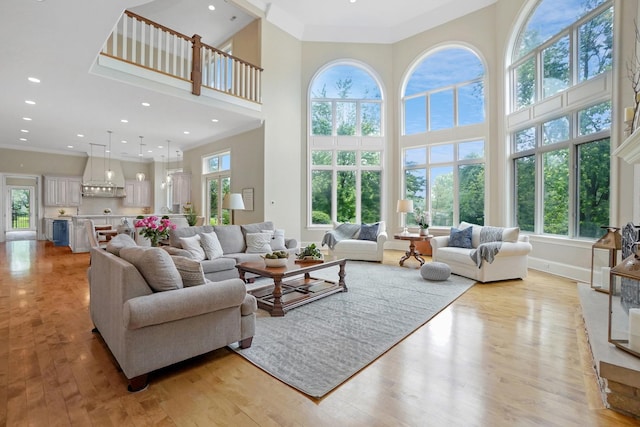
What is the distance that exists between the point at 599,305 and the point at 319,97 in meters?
7.20

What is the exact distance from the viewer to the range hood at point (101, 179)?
10.8 m

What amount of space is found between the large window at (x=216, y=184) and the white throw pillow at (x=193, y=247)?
13.1 feet

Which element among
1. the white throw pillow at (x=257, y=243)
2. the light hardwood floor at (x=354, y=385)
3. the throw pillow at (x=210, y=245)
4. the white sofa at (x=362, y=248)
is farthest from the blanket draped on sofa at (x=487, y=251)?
the throw pillow at (x=210, y=245)

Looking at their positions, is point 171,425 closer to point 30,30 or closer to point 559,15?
point 30,30

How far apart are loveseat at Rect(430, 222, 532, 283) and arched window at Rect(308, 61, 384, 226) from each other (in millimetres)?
3041

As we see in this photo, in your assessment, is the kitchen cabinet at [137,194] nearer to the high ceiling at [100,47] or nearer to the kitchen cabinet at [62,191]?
the kitchen cabinet at [62,191]

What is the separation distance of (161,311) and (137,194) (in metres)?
11.7

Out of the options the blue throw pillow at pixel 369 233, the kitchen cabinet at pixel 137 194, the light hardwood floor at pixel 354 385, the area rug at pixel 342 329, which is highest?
the kitchen cabinet at pixel 137 194

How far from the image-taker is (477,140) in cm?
709

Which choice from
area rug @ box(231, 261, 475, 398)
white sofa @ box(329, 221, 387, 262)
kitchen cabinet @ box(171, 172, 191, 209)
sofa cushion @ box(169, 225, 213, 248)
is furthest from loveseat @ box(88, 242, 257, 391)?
kitchen cabinet @ box(171, 172, 191, 209)

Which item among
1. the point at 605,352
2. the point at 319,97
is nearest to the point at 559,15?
the point at 319,97

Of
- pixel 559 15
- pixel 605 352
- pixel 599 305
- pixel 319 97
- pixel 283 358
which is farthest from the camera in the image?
pixel 319 97

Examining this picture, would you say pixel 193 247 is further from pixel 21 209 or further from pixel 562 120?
pixel 21 209

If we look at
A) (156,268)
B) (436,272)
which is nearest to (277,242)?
(436,272)
